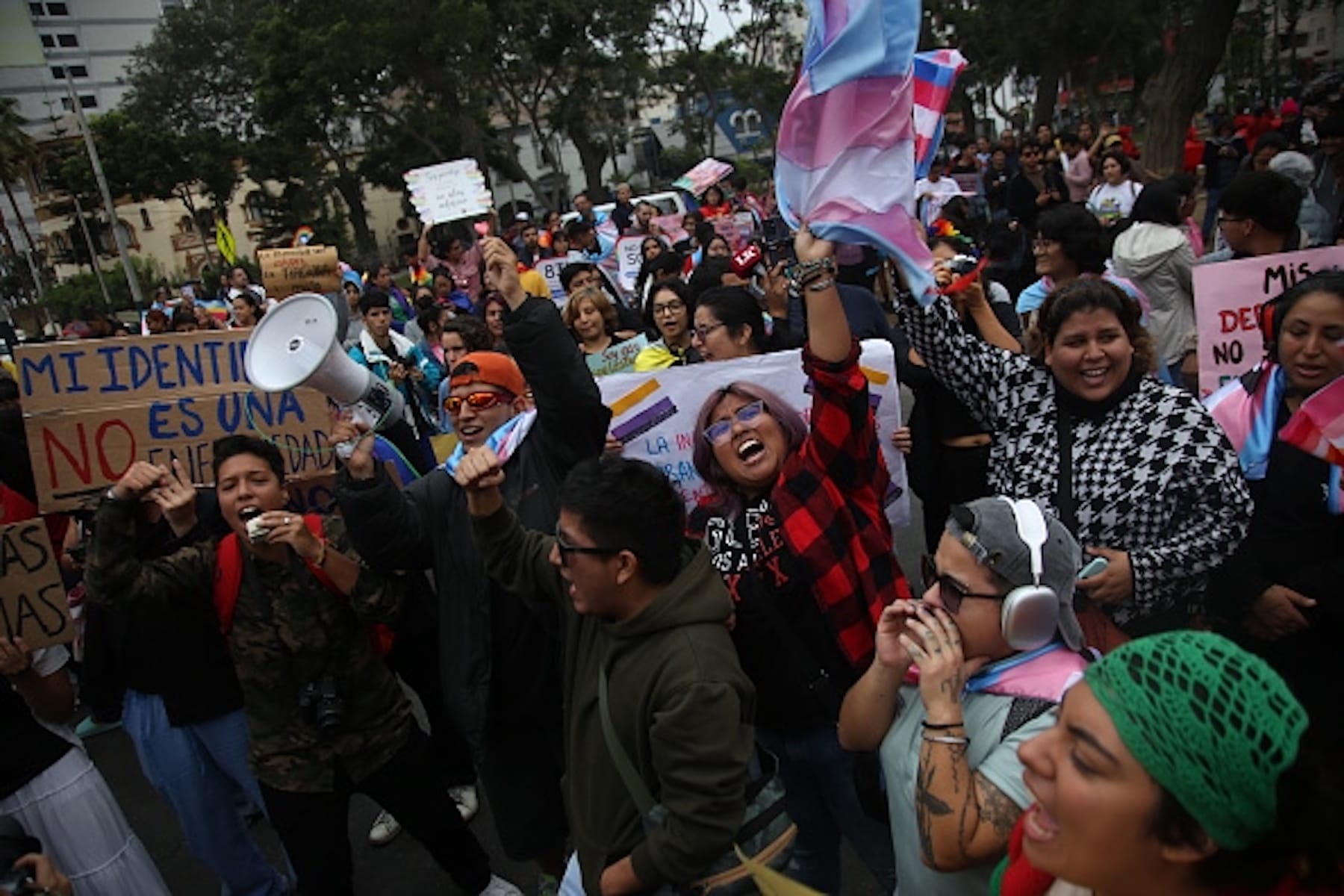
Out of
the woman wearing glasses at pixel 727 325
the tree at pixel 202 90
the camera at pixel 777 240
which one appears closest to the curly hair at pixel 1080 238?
the camera at pixel 777 240

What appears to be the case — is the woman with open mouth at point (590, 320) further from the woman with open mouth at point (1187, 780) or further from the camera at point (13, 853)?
the woman with open mouth at point (1187, 780)

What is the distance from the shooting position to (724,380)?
375 cm

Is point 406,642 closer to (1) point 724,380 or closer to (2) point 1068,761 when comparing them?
(1) point 724,380

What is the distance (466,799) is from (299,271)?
90.8 inches

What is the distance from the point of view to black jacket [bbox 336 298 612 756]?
255cm

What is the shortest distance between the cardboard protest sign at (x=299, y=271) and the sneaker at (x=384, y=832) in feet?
7.13

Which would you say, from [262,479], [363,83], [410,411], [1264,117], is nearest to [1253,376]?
[262,479]

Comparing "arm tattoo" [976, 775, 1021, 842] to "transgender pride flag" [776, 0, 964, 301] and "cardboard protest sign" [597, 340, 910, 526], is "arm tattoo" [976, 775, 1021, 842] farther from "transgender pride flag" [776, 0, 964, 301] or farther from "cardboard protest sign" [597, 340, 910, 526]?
"cardboard protest sign" [597, 340, 910, 526]

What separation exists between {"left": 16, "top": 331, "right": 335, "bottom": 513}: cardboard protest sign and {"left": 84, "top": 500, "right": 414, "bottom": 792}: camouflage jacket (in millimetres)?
580

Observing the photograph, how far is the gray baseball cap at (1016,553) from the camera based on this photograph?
1690mm

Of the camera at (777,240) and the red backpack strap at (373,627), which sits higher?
the camera at (777,240)

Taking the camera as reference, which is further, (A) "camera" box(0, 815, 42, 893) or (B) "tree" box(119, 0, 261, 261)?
(B) "tree" box(119, 0, 261, 261)

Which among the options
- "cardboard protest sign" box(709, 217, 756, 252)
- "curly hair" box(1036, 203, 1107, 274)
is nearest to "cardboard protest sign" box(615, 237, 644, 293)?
"cardboard protest sign" box(709, 217, 756, 252)

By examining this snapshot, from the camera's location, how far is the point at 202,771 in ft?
10.4
